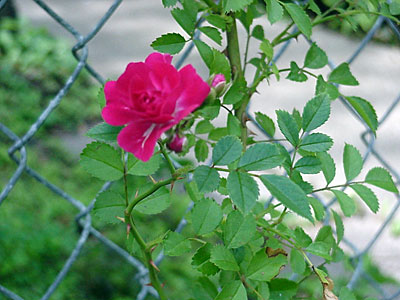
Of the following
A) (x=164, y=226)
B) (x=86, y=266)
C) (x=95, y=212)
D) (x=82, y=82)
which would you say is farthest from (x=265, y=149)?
(x=82, y=82)

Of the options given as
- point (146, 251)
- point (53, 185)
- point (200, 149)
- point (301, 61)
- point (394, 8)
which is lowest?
point (53, 185)

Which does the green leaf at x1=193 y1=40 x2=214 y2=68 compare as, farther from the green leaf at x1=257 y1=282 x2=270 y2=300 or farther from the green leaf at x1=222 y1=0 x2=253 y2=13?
the green leaf at x1=257 y1=282 x2=270 y2=300

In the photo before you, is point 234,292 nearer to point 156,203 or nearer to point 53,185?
point 156,203

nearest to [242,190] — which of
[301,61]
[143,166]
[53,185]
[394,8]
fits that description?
[143,166]

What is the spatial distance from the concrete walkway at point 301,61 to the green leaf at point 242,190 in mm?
1409

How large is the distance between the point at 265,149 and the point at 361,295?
1166mm

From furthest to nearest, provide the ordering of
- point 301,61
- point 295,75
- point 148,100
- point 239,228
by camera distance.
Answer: point 301,61
point 295,75
point 239,228
point 148,100

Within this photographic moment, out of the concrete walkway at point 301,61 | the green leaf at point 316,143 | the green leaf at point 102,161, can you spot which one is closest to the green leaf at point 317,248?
the green leaf at point 316,143

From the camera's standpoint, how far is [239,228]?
0.51 metres

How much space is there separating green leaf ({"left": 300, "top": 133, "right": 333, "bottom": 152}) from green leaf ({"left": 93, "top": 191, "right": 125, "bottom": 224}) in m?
0.19

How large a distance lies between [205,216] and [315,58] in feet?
0.79

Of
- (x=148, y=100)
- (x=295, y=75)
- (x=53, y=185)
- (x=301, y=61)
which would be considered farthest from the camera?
(x=301, y=61)

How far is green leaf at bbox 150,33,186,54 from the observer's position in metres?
0.54

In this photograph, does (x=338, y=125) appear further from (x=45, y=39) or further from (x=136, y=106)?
(x=136, y=106)
